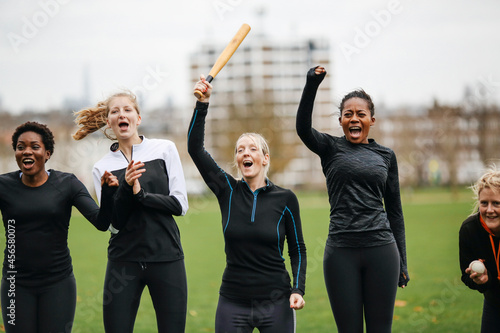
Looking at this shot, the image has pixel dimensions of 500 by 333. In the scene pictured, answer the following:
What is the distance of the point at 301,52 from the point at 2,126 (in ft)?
205

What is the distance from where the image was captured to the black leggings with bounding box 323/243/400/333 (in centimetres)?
407

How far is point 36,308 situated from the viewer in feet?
13.6

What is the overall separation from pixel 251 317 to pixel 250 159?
115 centimetres

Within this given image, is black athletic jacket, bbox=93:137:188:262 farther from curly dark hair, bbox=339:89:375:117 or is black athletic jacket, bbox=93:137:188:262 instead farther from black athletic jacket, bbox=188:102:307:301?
curly dark hair, bbox=339:89:375:117

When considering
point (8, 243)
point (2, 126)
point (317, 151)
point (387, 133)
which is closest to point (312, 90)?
point (317, 151)

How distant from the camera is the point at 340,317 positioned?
161 inches

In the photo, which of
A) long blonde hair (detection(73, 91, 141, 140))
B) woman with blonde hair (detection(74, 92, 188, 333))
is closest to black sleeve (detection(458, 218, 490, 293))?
woman with blonde hair (detection(74, 92, 188, 333))

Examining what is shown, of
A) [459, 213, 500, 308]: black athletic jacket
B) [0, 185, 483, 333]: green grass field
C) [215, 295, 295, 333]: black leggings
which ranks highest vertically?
[459, 213, 500, 308]: black athletic jacket

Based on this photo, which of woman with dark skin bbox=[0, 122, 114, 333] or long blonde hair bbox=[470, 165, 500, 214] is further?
woman with dark skin bbox=[0, 122, 114, 333]

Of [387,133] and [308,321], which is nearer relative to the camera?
[308,321]

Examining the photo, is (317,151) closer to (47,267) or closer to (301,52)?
(47,267)

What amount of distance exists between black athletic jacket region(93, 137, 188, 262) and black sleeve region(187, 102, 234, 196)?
0.30 m

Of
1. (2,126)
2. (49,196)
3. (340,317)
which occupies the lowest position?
(340,317)

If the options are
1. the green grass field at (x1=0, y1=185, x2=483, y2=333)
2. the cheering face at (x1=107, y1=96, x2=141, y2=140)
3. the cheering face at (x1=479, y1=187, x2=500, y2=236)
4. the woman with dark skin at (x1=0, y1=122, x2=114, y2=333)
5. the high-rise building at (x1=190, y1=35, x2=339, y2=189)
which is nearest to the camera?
the cheering face at (x1=479, y1=187, x2=500, y2=236)
